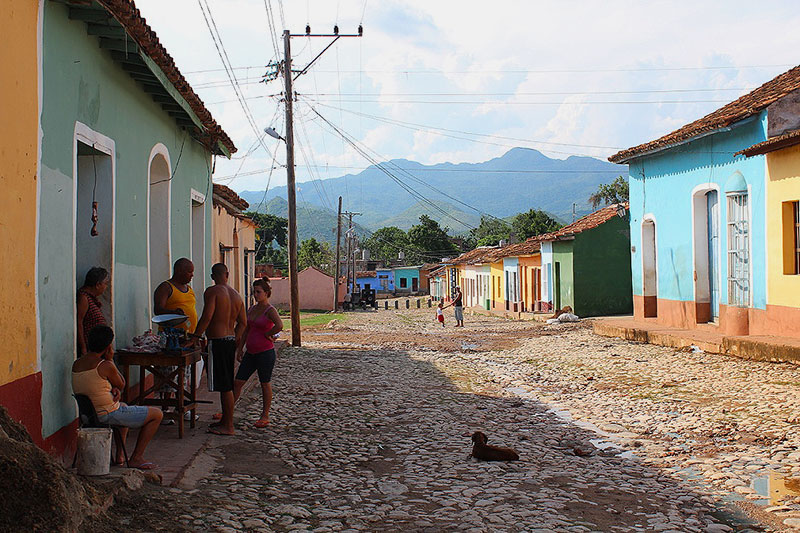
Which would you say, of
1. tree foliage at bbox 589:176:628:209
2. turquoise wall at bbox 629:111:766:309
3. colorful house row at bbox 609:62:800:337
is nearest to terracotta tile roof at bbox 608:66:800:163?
colorful house row at bbox 609:62:800:337

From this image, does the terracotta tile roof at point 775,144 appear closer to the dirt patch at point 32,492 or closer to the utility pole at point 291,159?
the utility pole at point 291,159

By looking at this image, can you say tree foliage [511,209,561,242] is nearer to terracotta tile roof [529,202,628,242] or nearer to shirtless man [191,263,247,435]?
terracotta tile roof [529,202,628,242]

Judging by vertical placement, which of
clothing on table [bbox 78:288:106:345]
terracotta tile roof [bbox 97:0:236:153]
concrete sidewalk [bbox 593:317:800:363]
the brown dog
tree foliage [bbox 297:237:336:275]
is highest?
tree foliage [bbox 297:237:336:275]

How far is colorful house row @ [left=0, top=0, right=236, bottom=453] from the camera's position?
4.61m

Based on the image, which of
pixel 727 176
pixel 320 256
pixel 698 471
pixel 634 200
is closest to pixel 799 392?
pixel 698 471

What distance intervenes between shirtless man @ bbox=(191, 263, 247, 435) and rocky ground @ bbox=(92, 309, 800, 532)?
0.82 ft

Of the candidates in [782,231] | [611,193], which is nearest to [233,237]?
[782,231]

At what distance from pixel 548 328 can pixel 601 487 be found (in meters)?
18.1

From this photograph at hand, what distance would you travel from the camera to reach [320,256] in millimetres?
84562

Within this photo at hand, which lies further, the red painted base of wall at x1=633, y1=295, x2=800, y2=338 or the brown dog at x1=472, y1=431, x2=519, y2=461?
the red painted base of wall at x1=633, y1=295, x2=800, y2=338

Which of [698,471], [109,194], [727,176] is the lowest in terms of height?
[698,471]

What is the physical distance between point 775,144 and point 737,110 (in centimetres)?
212

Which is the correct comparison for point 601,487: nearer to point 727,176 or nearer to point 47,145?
point 47,145

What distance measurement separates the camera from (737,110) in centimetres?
1455
